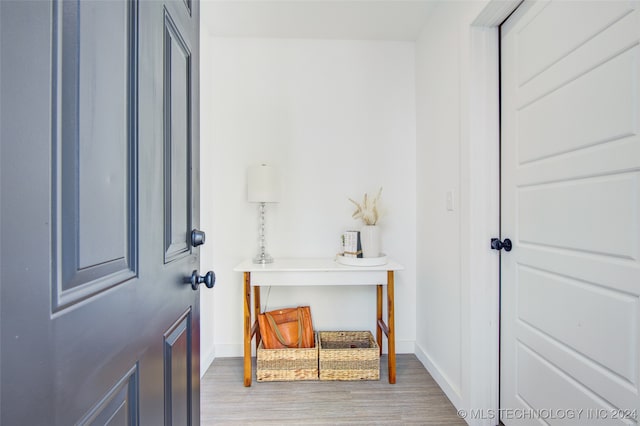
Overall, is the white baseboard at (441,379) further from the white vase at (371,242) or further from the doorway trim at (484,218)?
the white vase at (371,242)

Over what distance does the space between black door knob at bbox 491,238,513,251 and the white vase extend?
716mm

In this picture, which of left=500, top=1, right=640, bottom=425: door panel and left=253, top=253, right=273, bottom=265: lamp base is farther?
left=253, top=253, right=273, bottom=265: lamp base

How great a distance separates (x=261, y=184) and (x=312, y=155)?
519 mm

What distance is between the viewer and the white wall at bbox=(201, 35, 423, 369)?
2266 millimetres

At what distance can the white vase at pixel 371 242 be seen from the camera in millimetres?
2006

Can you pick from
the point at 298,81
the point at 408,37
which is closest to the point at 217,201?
the point at 298,81

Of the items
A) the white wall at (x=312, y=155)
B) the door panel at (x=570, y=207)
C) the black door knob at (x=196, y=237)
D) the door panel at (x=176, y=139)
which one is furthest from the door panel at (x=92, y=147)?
the white wall at (x=312, y=155)

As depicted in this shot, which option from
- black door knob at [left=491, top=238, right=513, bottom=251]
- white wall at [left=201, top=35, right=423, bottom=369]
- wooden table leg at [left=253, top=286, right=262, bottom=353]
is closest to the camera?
black door knob at [left=491, top=238, right=513, bottom=251]

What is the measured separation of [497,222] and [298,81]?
170 cm

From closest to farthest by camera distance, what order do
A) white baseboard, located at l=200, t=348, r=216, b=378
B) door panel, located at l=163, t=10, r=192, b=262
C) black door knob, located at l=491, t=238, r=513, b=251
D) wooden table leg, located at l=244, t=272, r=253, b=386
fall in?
door panel, located at l=163, t=10, r=192, b=262 < black door knob, located at l=491, t=238, r=513, b=251 < wooden table leg, located at l=244, t=272, r=253, b=386 < white baseboard, located at l=200, t=348, r=216, b=378

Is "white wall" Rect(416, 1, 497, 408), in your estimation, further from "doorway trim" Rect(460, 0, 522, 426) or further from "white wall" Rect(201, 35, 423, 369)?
"white wall" Rect(201, 35, 423, 369)

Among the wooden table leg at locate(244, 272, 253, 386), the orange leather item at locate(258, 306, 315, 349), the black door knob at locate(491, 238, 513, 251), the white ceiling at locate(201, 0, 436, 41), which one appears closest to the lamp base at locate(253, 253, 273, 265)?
the wooden table leg at locate(244, 272, 253, 386)

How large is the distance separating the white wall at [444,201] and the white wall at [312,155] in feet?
0.46

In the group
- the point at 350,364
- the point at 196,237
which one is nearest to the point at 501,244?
the point at 350,364
